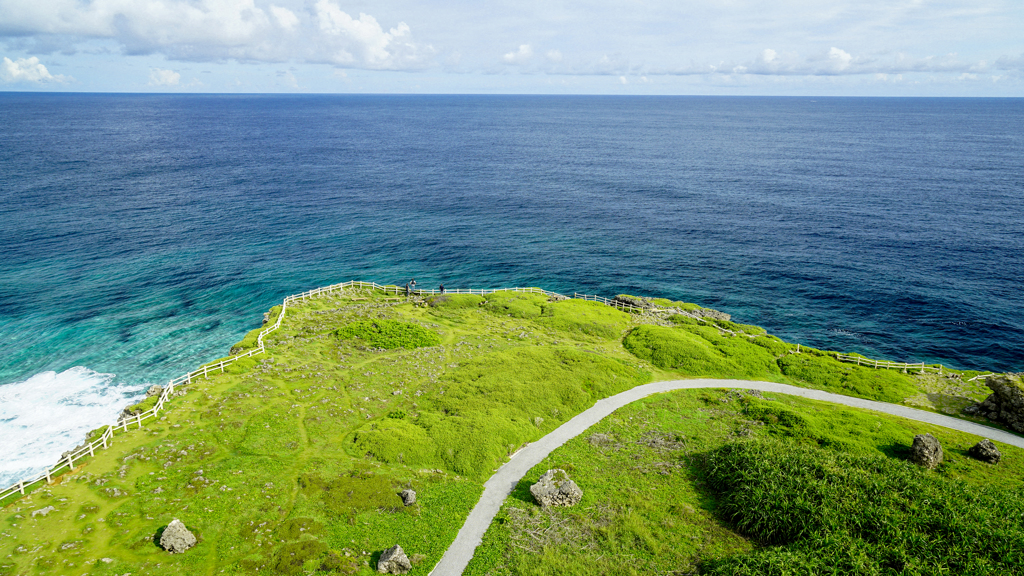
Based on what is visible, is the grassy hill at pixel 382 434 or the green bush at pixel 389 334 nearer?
the grassy hill at pixel 382 434

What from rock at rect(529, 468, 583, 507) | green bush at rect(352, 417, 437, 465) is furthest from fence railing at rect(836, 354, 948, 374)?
green bush at rect(352, 417, 437, 465)

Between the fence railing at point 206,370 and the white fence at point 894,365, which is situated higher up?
the fence railing at point 206,370

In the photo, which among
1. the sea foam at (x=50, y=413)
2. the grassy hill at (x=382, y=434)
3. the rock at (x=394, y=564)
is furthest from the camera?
the sea foam at (x=50, y=413)

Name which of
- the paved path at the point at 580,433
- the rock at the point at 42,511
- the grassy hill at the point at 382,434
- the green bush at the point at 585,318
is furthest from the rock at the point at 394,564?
the green bush at the point at 585,318

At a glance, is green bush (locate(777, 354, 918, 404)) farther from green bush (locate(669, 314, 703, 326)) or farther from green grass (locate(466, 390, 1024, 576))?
green bush (locate(669, 314, 703, 326))

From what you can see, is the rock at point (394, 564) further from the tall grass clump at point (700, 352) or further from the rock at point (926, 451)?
the rock at point (926, 451)

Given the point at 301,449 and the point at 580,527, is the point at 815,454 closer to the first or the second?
the point at 580,527
